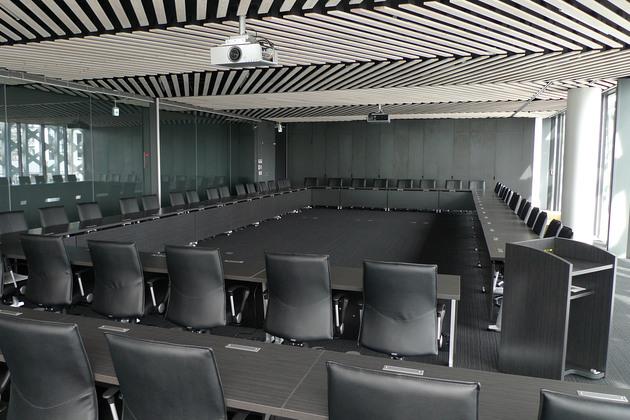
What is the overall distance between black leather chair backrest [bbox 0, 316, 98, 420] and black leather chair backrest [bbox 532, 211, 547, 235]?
573 centimetres

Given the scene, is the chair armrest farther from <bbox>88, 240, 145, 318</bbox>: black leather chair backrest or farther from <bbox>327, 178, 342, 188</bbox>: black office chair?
<bbox>327, 178, 342, 188</bbox>: black office chair

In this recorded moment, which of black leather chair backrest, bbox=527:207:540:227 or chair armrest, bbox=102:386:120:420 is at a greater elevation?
black leather chair backrest, bbox=527:207:540:227

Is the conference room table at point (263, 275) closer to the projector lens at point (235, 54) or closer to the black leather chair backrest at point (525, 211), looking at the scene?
the projector lens at point (235, 54)

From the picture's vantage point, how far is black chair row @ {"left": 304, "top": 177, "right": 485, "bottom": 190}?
58.5 ft

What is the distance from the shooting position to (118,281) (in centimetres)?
437

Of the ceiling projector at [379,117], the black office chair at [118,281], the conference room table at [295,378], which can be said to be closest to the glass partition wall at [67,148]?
the black office chair at [118,281]

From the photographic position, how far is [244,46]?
4969 millimetres

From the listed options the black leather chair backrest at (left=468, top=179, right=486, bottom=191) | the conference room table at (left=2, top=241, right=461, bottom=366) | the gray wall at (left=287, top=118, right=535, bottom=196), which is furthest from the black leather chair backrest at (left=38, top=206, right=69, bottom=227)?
the black leather chair backrest at (left=468, top=179, right=486, bottom=191)

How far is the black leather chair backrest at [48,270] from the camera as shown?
453cm

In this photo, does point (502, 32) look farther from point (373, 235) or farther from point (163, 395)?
point (373, 235)

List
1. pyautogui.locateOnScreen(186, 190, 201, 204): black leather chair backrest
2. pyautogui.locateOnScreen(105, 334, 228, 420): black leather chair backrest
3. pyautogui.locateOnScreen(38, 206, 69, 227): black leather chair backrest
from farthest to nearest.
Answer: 1. pyautogui.locateOnScreen(186, 190, 201, 204): black leather chair backrest
2. pyautogui.locateOnScreen(38, 206, 69, 227): black leather chair backrest
3. pyautogui.locateOnScreen(105, 334, 228, 420): black leather chair backrest

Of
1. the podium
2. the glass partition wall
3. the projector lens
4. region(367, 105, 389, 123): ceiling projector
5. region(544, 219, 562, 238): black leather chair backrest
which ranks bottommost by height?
the podium

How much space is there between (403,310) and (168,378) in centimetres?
200

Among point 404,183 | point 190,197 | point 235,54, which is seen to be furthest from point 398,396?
point 404,183
